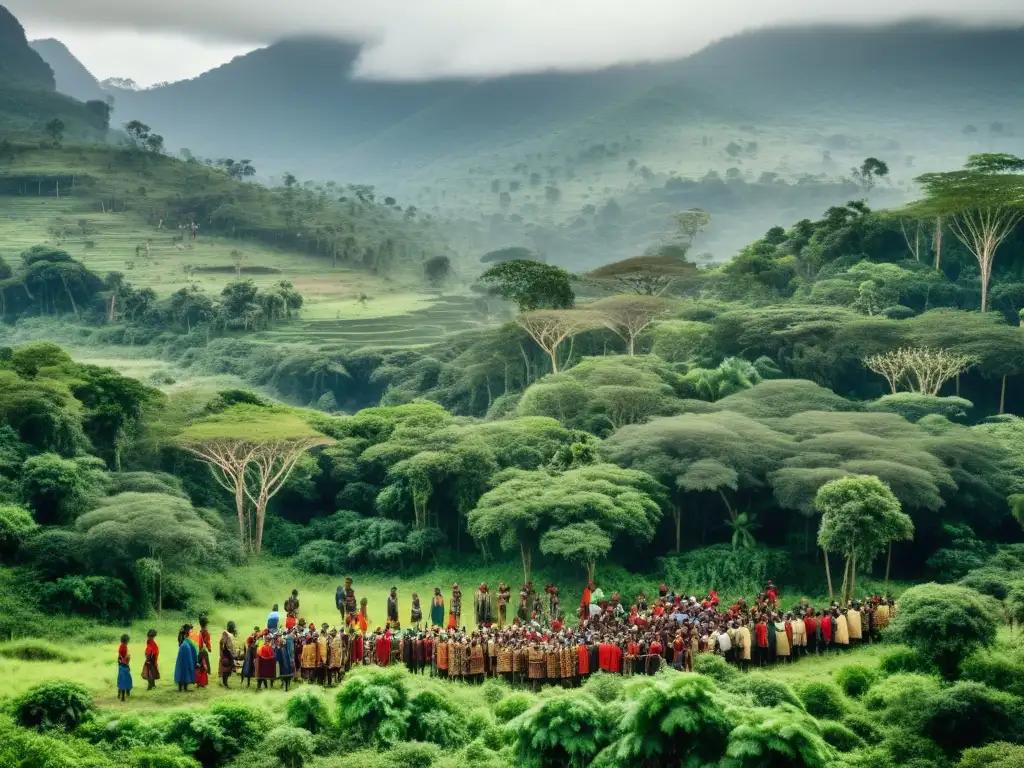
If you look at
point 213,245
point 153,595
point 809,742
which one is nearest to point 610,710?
point 809,742

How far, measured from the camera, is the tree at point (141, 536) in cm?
2631

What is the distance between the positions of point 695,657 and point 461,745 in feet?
14.4

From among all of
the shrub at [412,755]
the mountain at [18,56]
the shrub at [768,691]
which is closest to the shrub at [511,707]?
the shrub at [412,755]

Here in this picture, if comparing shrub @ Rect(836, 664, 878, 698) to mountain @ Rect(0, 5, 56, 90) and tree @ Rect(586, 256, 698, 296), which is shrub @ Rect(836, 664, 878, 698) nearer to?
tree @ Rect(586, 256, 698, 296)

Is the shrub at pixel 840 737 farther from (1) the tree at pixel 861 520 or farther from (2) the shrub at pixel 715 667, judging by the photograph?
(1) the tree at pixel 861 520

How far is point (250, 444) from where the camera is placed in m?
31.5

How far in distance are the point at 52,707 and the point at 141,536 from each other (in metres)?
8.49

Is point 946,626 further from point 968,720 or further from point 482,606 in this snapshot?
point 482,606

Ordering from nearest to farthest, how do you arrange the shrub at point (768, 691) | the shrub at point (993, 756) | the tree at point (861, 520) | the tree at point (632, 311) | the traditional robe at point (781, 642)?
the shrub at point (993, 756), the shrub at point (768, 691), the traditional robe at point (781, 642), the tree at point (861, 520), the tree at point (632, 311)

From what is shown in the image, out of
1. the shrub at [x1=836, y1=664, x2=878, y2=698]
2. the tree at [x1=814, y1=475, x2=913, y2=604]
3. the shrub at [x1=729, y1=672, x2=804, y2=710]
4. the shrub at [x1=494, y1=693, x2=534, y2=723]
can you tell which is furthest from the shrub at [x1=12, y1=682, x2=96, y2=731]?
the tree at [x1=814, y1=475, x2=913, y2=604]

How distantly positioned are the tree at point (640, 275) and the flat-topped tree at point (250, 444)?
24.3 metres

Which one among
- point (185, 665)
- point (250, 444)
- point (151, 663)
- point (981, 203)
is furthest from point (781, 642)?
point (981, 203)

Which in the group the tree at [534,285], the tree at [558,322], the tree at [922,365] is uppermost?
the tree at [534,285]

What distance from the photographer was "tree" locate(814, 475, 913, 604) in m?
25.6
